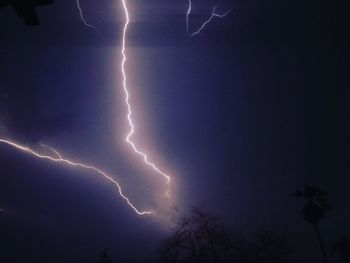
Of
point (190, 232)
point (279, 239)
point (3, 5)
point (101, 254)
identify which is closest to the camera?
point (3, 5)

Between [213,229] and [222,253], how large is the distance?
5.27ft

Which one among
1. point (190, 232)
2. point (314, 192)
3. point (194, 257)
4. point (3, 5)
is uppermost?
point (314, 192)

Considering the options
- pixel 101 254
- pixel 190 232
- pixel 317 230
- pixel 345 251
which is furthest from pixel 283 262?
pixel 101 254

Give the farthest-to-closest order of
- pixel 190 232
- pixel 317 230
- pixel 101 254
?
1. pixel 101 254
2. pixel 190 232
3. pixel 317 230

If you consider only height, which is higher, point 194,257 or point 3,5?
point 194,257

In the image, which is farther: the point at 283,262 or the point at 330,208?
the point at 283,262

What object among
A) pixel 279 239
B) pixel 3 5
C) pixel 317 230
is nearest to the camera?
pixel 3 5

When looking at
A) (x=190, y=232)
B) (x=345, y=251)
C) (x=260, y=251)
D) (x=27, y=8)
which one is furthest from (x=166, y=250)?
(x=27, y=8)

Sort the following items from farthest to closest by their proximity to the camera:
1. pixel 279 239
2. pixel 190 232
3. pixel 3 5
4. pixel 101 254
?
pixel 101 254
pixel 279 239
pixel 190 232
pixel 3 5

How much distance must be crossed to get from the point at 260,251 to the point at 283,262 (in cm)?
194

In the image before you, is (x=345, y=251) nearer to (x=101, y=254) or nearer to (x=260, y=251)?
(x=260, y=251)

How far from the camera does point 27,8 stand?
1756 mm

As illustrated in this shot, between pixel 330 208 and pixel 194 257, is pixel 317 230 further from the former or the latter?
pixel 194 257

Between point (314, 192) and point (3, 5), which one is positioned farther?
point (314, 192)
